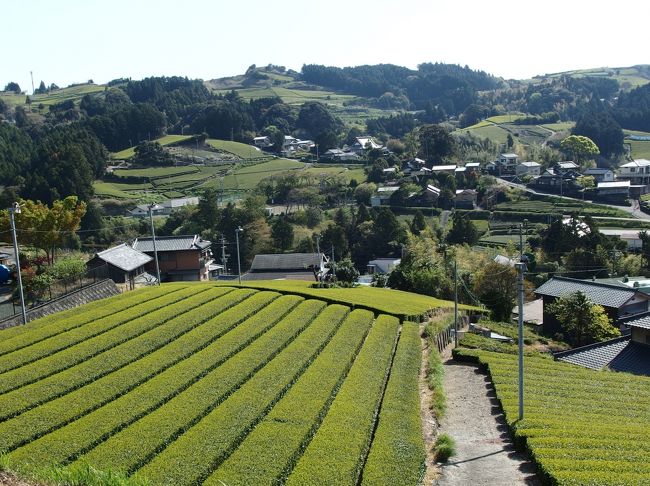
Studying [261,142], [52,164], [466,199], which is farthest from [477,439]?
[261,142]

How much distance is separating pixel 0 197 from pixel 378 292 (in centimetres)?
4670

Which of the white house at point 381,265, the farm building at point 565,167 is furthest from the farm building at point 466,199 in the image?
the white house at point 381,265

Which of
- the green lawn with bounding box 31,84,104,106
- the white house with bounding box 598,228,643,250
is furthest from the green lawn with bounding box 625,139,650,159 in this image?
the green lawn with bounding box 31,84,104,106

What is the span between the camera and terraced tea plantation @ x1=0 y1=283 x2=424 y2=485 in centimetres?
1468

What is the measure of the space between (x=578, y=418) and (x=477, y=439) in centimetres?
314

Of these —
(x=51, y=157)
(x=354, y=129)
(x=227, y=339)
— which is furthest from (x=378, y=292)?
(x=354, y=129)

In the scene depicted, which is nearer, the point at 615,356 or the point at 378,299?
the point at 615,356

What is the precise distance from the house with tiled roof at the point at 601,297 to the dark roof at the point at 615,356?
8.44m

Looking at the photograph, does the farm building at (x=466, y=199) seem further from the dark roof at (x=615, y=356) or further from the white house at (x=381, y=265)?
the dark roof at (x=615, y=356)

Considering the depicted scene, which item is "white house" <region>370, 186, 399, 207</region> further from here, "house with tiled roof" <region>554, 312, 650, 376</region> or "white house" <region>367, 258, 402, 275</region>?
"house with tiled roof" <region>554, 312, 650, 376</region>

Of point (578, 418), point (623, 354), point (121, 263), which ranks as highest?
point (121, 263)

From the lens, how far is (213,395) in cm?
1873

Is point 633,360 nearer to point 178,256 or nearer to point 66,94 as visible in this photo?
point 178,256

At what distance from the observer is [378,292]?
39.6m
